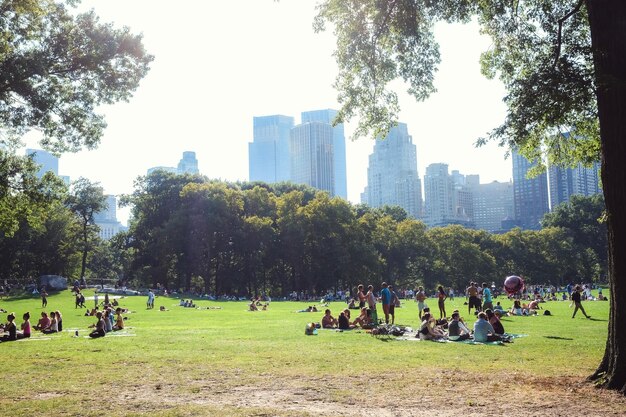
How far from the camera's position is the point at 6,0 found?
20.5 metres

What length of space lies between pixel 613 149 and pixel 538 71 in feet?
9.53

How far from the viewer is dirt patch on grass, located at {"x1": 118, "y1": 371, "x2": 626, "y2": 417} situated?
31.3ft

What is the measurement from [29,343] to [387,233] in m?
71.0

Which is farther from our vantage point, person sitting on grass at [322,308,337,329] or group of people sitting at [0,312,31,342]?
person sitting on grass at [322,308,337,329]

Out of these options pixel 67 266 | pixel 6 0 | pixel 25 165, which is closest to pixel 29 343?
pixel 25 165

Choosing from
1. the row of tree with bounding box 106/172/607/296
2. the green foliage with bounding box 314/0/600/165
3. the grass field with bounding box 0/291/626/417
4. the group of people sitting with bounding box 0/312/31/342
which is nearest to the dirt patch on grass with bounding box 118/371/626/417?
the grass field with bounding box 0/291/626/417

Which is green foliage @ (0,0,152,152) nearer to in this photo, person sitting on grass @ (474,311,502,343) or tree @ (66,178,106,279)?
person sitting on grass @ (474,311,502,343)

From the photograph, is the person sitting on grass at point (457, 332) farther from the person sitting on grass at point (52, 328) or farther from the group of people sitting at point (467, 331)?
the person sitting on grass at point (52, 328)

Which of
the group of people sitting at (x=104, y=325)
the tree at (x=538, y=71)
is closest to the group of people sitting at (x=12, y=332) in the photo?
the group of people sitting at (x=104, y=325)

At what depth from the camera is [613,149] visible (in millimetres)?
11609

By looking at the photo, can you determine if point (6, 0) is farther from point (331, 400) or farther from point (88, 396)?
point (331, 400)

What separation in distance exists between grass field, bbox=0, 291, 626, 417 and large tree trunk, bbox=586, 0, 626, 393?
0.89 meters

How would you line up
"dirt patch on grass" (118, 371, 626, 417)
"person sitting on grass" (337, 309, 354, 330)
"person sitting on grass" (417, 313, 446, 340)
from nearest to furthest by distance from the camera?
"dirt patch on grass" (118, 371, 626, 417)
"person sitting on grass" (417, 313, 446, 340)
"person sitting on grass" (337, 309, 354, 330)

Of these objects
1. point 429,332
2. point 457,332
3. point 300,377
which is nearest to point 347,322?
point 429,332
